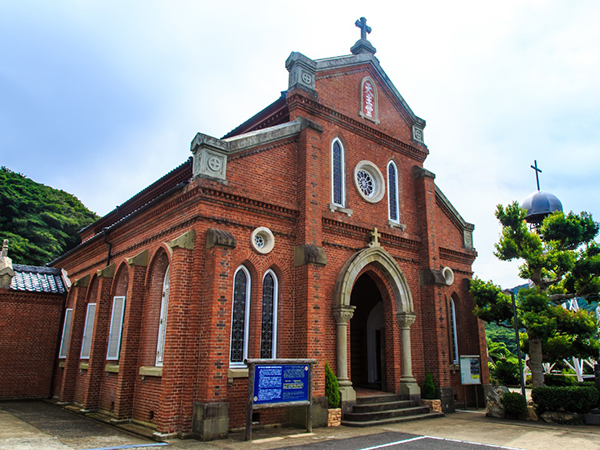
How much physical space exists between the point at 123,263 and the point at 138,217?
6.22 ft

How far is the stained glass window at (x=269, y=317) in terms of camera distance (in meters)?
12.3

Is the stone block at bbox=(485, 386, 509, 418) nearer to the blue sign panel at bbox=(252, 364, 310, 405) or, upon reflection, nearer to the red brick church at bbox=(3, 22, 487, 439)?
the red brick church at bbox=(3, 22, 487, 439)

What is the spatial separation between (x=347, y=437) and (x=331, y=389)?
1.84 metres

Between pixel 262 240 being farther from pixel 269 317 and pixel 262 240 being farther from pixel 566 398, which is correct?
pixel 566 398

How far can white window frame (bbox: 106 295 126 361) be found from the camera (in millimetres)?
14828

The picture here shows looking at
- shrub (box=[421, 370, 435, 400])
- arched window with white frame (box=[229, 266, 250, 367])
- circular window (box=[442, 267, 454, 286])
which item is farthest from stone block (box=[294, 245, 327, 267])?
circular window (box=[442, 267, 454, 286])

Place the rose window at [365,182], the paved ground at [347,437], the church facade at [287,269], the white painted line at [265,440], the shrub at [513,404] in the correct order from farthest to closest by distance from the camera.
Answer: the rose window at [365,182] < the shrub at [513,404] < the church facade at [287,269] < the white painted line at [265,440] < the paved ground at [347,437]

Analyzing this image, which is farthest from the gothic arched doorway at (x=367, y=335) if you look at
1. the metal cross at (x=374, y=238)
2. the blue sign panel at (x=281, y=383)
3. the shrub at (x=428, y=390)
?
the blue sign panel at (x=281, y=383)

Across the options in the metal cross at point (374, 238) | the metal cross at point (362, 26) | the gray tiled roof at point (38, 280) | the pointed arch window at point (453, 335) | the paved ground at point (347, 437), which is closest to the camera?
the paved ground at point (347, 437)

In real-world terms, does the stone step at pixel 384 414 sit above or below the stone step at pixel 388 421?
above

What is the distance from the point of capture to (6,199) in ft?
125

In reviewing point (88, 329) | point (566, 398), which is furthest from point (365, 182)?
point (88, 329)

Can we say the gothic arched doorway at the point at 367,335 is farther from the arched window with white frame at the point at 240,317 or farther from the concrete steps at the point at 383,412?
the arched window with white frame at the point at 240,317

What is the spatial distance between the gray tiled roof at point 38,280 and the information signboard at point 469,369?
1767 cm
